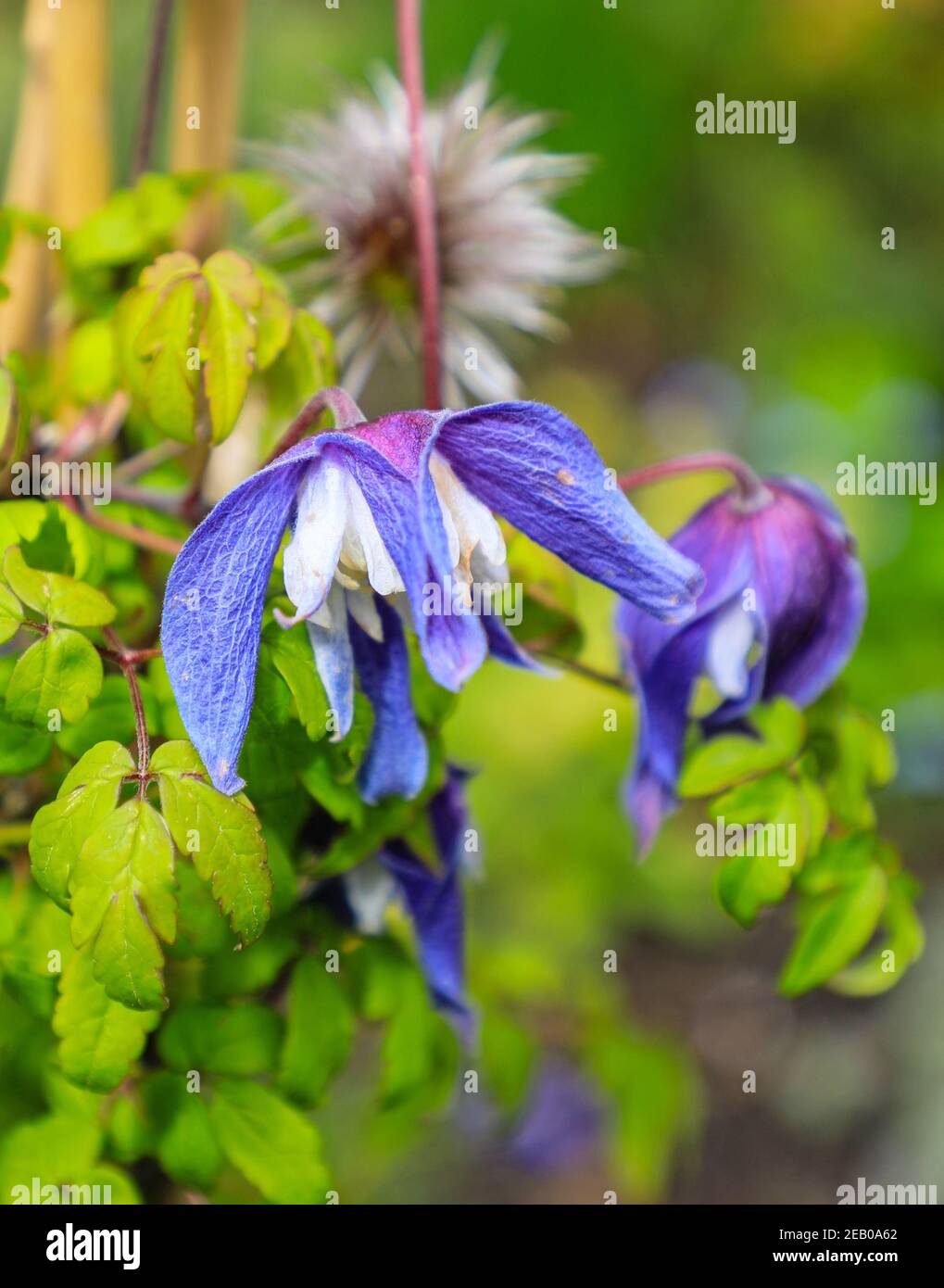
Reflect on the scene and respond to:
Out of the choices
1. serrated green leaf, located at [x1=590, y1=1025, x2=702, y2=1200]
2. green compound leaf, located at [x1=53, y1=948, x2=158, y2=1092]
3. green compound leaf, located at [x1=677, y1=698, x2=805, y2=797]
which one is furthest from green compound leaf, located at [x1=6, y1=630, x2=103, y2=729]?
serrated green leaf, located at [x1=590, y1=1025, x2=702, y2=1200]

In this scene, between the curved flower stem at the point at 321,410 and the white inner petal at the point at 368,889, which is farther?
the white inner petal at the point at 368,889

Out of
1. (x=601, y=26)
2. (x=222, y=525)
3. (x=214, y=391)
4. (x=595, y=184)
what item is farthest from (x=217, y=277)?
(x=601, y=26)

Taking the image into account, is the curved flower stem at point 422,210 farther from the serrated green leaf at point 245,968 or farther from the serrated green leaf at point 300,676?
the serrated green leaf at point 245,968

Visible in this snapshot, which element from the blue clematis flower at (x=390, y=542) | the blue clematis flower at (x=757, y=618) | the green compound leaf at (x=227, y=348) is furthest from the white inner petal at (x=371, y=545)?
the blue clematis flower at (x=757, y=618)

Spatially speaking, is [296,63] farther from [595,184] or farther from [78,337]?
[78,337]

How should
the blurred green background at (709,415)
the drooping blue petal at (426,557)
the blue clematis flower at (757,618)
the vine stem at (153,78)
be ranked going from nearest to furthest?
the drooping blue petal at (426,557) < the blue clematis flower at (757,618) < the vine stem at (153,78) < the blurred green background at (709,415)
